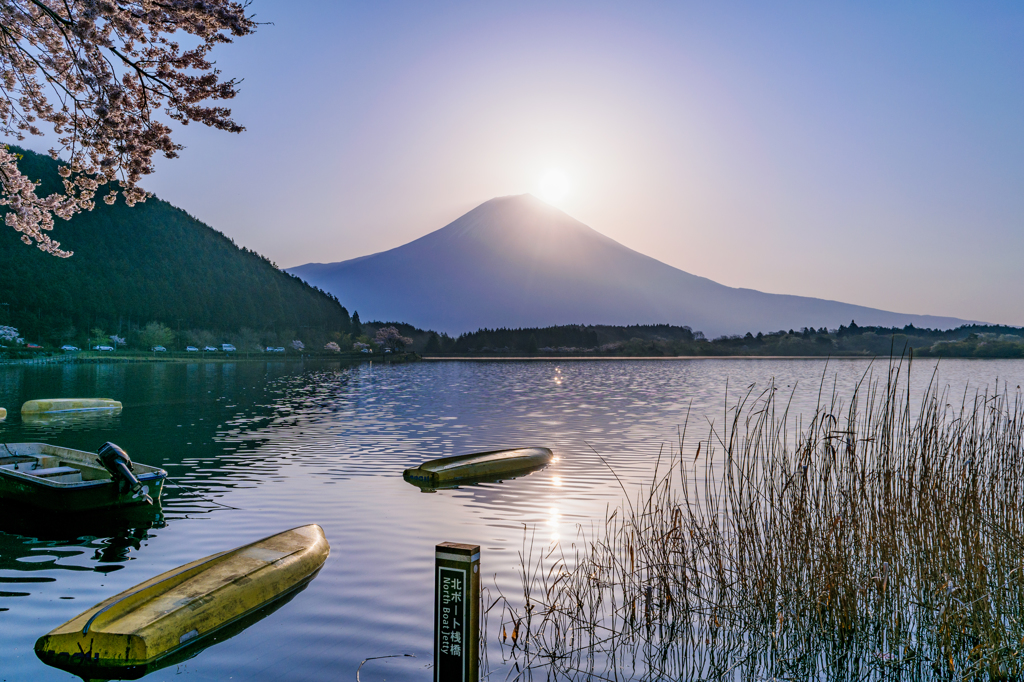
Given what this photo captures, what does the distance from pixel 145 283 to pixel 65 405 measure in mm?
117580

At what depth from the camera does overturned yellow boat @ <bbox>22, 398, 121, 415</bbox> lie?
30031mm

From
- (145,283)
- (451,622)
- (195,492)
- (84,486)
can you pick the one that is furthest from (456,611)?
(145,283)

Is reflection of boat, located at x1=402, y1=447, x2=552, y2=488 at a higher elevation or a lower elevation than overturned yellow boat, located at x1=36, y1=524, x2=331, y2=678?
lower

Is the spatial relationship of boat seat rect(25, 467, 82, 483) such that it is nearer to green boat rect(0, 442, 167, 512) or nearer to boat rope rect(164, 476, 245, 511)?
green boat rect(0, 442, 167, 512)

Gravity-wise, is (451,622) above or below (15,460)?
above

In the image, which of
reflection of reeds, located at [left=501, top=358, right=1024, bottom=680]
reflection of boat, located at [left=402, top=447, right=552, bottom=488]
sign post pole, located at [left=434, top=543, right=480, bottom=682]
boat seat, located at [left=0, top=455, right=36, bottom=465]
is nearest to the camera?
sign post pole, located at [left=434, top=543, right=480, bottom=682]

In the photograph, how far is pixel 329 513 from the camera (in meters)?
13.6

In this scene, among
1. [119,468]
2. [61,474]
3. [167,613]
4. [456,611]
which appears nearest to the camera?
[456,611]

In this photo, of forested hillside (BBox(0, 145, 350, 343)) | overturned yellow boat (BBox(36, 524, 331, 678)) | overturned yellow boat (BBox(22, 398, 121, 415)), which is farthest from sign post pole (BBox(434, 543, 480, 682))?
forested hillside (BBox(0, 145, 350, 343))

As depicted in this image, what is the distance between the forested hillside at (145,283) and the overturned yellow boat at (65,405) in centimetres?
9380

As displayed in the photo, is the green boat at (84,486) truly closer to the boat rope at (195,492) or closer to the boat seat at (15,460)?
the boat seat at (15,460)

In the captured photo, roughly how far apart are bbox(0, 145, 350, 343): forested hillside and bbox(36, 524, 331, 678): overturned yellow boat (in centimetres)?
12349

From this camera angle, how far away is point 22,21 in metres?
10.0

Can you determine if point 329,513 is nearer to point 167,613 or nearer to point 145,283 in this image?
→ point 167,613
